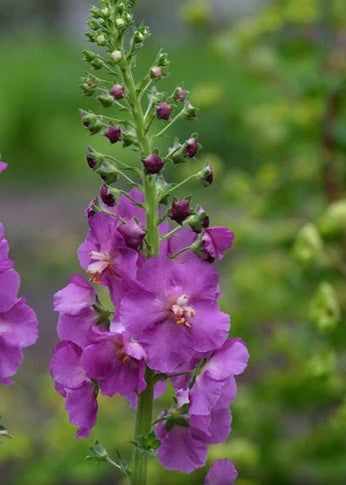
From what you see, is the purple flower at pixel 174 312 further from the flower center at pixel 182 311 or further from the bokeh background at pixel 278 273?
the bokeh background at pixel 278 273

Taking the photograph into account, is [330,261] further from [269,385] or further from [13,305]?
[13,305]

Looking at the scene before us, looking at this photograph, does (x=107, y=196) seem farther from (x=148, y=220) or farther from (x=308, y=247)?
(x=308, y=247)

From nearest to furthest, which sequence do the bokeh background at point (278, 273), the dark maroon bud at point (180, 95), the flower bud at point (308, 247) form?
the dark maroon bud at point (180, 95)
the flower bud at point (308, 247)
the bokeh background at point (278, 273)

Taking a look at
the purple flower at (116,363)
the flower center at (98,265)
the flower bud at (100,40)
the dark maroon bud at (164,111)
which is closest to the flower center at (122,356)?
the purple flower at (116,363)

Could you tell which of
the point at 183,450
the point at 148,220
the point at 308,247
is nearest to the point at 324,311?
the point at 308,247

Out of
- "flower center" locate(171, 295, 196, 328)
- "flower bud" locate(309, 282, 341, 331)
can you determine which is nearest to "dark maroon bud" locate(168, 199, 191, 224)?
"flower center" locate(171, 295, 196, 328)

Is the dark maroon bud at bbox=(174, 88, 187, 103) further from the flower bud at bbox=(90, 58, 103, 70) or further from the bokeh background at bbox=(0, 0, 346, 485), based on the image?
the bokeh background at bbox=(0, 0, 346, 485)

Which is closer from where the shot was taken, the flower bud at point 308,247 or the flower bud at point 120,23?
the flower bud at point 120,23
